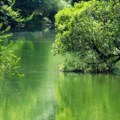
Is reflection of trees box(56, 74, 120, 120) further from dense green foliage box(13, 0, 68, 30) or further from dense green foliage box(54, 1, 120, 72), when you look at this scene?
dense green foliage box(13, 0, 68, 30)

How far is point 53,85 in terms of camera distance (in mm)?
29641

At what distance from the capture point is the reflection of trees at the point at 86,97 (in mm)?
21375

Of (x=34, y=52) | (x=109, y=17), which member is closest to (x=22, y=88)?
(x=109, y=17)

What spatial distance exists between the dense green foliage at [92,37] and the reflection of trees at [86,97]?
164 cm

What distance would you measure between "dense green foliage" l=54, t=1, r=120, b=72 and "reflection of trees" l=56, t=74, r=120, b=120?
1644 millimetres

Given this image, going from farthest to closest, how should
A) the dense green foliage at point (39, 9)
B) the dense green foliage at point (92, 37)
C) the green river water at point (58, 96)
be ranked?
1. the dense green foliage at point (39, 9)
2. the dense green foliage at point (92, 37)
3. the green river water at point (58, 96)

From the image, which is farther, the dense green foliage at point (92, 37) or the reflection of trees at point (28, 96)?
the dense green foliage at point (92, 37)

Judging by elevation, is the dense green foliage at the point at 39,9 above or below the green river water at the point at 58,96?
above

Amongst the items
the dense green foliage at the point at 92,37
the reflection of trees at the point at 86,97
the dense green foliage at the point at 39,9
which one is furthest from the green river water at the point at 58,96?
the dense green foliage at the point at 39,9

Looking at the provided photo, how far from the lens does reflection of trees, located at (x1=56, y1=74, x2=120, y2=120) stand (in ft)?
70.1

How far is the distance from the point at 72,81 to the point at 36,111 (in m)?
8.79

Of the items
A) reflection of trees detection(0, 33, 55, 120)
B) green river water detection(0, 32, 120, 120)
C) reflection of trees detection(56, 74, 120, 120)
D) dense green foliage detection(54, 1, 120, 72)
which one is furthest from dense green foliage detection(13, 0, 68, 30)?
reflection of trees detection(56, 74, 120, 120)

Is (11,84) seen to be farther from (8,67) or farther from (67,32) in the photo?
(8,67)

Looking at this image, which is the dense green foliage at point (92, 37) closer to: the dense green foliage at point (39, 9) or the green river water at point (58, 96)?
the green river water at point (58, 96)
